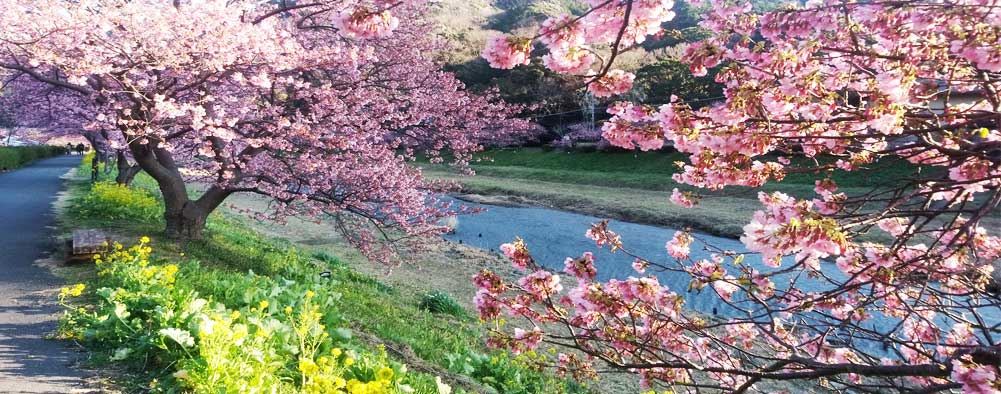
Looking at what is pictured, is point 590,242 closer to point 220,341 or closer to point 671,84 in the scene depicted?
point 220,341

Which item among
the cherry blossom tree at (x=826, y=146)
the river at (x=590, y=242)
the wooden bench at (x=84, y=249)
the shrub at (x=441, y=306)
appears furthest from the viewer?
the river at (x=590, y=242)

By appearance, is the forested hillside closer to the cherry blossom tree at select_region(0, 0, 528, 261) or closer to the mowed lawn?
the mowed lawn

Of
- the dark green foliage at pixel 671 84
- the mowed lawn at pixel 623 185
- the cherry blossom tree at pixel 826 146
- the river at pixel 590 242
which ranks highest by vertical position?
the dark green foliage at pixel 671 84

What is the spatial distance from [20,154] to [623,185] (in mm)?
35780

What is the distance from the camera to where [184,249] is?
32.4ft

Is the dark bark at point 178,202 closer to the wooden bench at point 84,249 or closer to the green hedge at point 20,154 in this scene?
the wooden bench at point 84,249

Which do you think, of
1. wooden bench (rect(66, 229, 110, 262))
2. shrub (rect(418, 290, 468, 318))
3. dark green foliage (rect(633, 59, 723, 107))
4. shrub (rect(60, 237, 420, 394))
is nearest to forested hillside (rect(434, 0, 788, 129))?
dark green foliage (rect(633, 59, 723, 107))

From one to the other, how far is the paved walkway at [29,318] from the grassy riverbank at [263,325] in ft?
0.75

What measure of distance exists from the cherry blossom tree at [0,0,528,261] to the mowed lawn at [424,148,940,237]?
3.43 meters

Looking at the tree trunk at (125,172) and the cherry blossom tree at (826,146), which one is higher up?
the cherry blossom tree at (826,146)

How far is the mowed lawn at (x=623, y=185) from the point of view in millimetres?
22141

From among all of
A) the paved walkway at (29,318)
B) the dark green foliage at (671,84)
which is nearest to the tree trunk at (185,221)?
the paved walkway at (29,318)

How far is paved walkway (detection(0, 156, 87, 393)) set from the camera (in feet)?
13.6

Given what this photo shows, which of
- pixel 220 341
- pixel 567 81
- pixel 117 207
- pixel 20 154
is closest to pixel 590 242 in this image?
pixel 117 207
